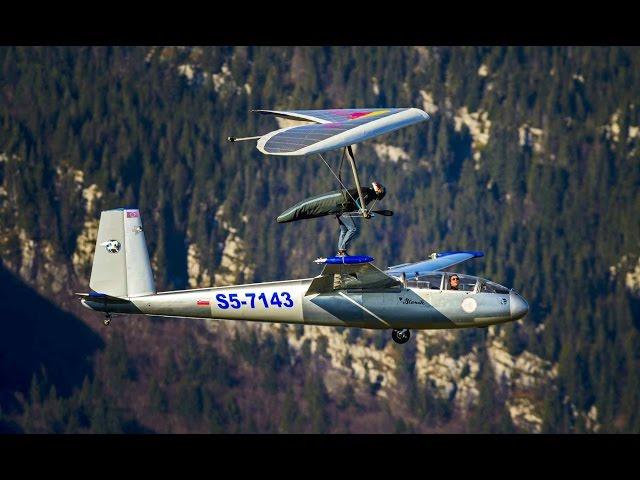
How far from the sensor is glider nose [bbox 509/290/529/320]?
278ft

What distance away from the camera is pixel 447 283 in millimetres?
84812

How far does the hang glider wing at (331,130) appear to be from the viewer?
79500mm

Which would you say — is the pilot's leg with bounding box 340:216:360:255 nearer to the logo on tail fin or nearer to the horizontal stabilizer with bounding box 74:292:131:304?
the horizontal stabilizer with bounding box 74:292:131:304

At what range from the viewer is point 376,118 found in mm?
86250

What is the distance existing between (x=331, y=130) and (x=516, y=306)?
1254 centimetres

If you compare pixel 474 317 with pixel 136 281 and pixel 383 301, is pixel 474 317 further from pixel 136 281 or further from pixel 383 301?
pixel 136 281

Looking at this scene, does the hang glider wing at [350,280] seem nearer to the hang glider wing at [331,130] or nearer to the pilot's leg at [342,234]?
the pilot's leg at [342,234]

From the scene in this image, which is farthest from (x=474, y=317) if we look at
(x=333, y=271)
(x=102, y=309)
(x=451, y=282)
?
(x=102, y=309)

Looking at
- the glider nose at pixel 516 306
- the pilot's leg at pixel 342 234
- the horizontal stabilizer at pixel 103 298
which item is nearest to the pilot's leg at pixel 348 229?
the pilot's leg at pixel 342 234

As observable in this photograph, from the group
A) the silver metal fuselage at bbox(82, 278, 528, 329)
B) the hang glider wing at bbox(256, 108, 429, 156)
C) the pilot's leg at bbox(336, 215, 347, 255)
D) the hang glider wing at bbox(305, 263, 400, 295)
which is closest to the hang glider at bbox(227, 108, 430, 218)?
the hang glider wing at bbox(256, 108, 429, 156)

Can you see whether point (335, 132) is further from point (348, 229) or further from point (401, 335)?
point (401, 335)

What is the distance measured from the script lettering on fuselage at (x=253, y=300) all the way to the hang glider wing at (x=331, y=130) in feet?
27.4

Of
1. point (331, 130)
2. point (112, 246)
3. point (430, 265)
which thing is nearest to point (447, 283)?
point (430, 265)

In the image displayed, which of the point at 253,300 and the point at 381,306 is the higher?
the point at 253,300
